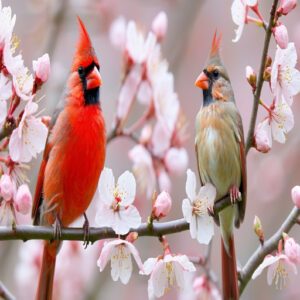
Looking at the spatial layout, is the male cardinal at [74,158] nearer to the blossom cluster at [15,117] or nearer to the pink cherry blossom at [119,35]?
the blossom cluster at [15,117]

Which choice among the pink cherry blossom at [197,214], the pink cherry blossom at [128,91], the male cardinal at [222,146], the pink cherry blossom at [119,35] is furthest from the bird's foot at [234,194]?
the pink cherry blossom at [119,35]

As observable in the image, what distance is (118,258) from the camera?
280 centimetres

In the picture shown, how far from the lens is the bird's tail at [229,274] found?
3.05m

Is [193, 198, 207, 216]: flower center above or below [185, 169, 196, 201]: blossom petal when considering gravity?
below

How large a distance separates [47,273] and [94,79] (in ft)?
2.65

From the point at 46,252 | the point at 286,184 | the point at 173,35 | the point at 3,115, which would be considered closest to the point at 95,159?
the point at 46,252

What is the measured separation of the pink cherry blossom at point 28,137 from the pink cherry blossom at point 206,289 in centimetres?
111

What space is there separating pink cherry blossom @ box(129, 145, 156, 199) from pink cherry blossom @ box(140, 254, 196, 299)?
1026 mm

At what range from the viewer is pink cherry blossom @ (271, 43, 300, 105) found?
8.90 feet

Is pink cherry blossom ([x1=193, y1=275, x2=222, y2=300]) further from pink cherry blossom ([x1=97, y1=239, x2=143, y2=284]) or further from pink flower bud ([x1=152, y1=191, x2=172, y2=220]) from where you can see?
pink flower bud ([x1=152, y1=191, x2=172, y2=220])

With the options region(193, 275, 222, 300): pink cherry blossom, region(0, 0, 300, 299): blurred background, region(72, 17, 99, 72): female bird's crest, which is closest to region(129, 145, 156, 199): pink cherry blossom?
region(0, 0, 300, 299): blurred background

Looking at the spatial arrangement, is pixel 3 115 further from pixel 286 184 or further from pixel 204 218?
pixel 286 184

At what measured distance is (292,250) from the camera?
2.73 metres

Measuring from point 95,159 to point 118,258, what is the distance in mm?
509
